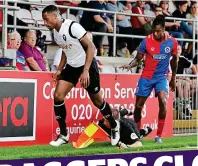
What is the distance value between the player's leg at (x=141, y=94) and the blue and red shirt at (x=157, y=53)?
0.12m

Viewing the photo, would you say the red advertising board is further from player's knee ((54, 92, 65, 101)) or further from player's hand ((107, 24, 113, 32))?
player's hand ((107, 24, 113, 32))

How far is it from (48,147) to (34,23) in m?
3.79

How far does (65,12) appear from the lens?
14.8 m

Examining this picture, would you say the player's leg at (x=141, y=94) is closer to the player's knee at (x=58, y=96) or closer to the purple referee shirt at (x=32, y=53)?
the purple referee shirt at (x=32, y=53)

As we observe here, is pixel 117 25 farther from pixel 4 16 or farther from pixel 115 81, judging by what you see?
pixel 4 16

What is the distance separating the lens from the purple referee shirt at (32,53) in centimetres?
1299

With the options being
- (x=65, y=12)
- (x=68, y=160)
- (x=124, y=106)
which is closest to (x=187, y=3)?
(x=65, y=12)

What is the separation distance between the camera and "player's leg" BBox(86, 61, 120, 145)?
11.4 m

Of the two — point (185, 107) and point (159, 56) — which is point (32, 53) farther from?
point (185, 107)

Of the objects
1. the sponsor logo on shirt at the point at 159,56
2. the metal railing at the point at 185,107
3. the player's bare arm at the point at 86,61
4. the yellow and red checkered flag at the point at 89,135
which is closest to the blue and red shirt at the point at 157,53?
the sponsor logo on shirt at the point at 159,56

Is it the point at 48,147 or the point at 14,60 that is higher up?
the point at 14,60

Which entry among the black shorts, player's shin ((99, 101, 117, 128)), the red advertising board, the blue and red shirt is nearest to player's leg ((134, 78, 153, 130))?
the blue and red shirt

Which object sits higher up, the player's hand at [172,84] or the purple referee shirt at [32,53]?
the purple referee shirt at [32,53]

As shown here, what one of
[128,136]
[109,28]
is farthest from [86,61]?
[109,28]
